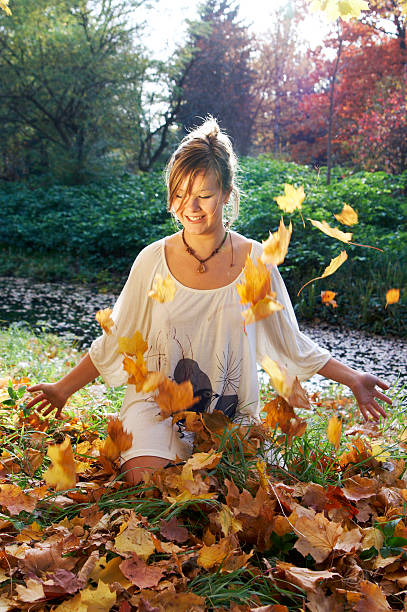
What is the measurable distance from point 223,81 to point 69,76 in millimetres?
6548

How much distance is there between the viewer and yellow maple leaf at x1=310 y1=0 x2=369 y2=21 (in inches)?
80.9

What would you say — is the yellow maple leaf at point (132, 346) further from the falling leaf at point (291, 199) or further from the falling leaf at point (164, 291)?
the falling leaf at point (291, 199)

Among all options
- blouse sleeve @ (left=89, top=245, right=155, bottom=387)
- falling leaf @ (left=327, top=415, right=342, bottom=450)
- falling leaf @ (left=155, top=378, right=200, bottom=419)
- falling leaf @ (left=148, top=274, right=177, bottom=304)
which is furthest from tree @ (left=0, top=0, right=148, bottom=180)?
falling leaf @ (left=327, top=415, right=342, bottom=450)

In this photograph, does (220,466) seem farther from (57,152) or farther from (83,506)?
(57,152)

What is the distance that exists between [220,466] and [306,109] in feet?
47.9

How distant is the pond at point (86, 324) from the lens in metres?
4.32

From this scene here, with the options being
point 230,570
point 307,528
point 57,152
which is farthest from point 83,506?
point 57,152

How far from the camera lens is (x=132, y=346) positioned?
74.3 inches

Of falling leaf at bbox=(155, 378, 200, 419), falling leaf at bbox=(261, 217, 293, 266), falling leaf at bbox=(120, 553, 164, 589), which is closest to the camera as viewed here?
falling leaf at bbox=(120, 553, 164, 589)

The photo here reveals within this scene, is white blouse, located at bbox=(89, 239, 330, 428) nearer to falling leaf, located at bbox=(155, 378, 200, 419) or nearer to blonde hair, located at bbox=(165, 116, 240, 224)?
falling leaf, located at bbox=(155, 378, 200, 419)

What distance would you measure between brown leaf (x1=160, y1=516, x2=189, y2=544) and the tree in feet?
35.6

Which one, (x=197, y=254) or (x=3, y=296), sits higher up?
(x=197, y=254)

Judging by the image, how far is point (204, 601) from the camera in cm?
120

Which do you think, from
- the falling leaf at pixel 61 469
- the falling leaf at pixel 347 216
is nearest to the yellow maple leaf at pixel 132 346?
the falling leaf at pixel 61 469
